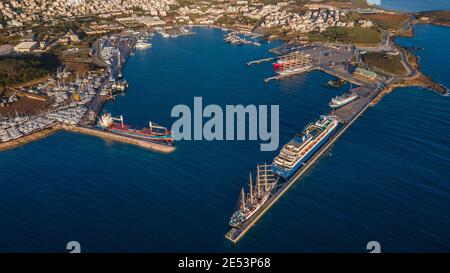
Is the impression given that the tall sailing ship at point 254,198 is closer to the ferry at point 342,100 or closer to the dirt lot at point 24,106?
the ferry at point 342,100

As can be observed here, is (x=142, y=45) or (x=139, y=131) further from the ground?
(x=142, y=45)

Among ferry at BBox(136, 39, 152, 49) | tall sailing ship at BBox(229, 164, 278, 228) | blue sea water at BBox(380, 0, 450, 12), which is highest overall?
blue sea water at BBox(380, 0, 450, 12)

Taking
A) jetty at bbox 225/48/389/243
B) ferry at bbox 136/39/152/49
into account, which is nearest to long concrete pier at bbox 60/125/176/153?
jetty at bbox 225/48/389/243

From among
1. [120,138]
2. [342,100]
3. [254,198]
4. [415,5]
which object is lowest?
[254,198]

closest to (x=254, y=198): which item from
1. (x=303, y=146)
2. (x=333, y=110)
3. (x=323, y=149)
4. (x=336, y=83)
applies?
(x=303, y=146)

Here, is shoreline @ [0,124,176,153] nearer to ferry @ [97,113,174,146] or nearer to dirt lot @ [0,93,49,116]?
ferry @ [97,113,174,146]

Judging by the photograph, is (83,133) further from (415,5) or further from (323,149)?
(415,5)

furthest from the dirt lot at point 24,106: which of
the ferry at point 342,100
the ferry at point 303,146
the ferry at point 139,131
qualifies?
the ferry at point 342,100
